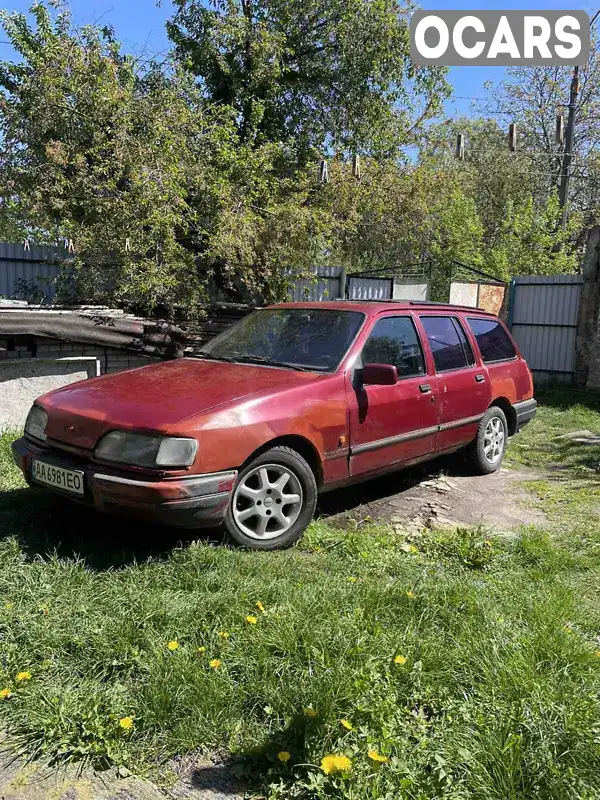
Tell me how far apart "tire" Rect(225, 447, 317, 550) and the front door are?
0.55 metres

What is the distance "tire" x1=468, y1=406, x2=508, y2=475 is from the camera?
6.21m

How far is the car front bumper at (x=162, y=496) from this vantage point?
3490 millimetres

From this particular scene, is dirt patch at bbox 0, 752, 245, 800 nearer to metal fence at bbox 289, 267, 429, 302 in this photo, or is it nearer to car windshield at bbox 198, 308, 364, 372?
car windshield at bbox 198, 308, 364, 372

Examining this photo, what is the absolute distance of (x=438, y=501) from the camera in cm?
547

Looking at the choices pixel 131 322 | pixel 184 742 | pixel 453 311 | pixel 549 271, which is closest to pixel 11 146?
pixel 131 322

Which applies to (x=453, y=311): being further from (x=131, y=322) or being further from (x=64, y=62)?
(x=64, y=62)

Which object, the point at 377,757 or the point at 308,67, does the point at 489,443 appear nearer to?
the point at 377,757

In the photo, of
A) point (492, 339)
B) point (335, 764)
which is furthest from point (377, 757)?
point (492, 339)

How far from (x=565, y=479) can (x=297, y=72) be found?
39.2 feet

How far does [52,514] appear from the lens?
14.4 feet

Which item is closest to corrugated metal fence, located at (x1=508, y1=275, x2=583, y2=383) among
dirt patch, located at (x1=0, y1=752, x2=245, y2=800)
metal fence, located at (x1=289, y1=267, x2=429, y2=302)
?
metal fence, located at (x1=289, y1=267, x2=429, y2=302)

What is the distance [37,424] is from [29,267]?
8.29 m

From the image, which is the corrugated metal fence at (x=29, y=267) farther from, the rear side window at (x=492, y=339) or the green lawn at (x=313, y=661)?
the green lawn at (x=313, y=661)

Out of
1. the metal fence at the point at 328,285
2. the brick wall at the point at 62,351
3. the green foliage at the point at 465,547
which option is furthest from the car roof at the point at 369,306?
the metal fence at the point at 328,285
